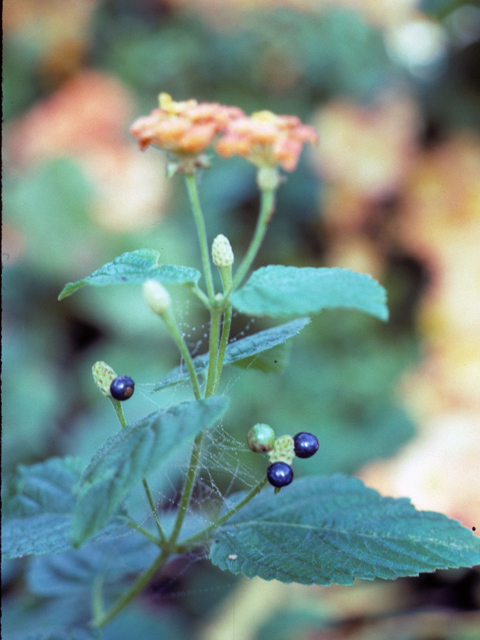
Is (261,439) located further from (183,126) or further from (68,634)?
(68,634)

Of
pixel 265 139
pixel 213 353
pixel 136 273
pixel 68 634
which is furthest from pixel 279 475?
pixel 68 634

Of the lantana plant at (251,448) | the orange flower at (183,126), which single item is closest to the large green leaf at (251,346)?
the lantana plant at (251,448)

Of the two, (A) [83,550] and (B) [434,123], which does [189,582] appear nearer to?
(A) [83,550]

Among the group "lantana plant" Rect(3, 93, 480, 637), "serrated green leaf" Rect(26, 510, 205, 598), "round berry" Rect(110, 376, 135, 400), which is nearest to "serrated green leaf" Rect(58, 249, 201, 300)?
"lantana plant" Rect(3, 93, 480, 637)

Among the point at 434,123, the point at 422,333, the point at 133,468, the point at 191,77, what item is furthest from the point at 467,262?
the point at 133,468

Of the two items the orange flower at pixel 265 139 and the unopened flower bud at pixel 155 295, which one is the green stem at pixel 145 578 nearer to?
the unopened flower bud at pixel 155 295

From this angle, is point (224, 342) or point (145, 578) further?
point (145, 578)
